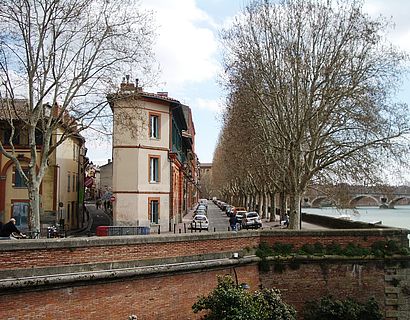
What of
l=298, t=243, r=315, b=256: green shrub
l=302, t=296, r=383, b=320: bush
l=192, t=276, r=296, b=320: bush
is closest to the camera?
l=192, t=276, r=296, b=320: bush

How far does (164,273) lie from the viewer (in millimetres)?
13859

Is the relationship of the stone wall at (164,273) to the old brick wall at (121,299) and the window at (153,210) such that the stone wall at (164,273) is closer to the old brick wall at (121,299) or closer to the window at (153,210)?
the old brick wall at (121,299)

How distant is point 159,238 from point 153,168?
2084cm

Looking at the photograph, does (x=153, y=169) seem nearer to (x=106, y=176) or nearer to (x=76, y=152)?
(x=76, y=152)

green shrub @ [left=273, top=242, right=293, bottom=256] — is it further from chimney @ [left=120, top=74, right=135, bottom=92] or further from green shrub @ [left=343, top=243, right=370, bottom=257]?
chimney @ [left=120, top=74, right=135, bottom=92]

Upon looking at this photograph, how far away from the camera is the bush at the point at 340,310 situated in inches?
620

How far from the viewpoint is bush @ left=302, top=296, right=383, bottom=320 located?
620 inches

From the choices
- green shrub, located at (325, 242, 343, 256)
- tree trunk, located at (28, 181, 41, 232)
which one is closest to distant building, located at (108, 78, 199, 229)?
tree trunk, located at (28, 181, 41, 232)

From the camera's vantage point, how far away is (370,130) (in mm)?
21797

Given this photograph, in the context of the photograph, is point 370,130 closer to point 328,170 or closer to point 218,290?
point 328,170

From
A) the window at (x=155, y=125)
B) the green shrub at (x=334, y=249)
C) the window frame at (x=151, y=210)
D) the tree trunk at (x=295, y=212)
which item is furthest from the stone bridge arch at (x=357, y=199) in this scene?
the window at (x=155, y=125)

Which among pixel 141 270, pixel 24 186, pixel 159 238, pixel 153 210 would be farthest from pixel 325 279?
pixel 24 186

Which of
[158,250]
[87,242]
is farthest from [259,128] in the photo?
[87,242]

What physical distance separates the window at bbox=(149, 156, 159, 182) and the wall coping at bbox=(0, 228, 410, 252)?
1803 centimetres
